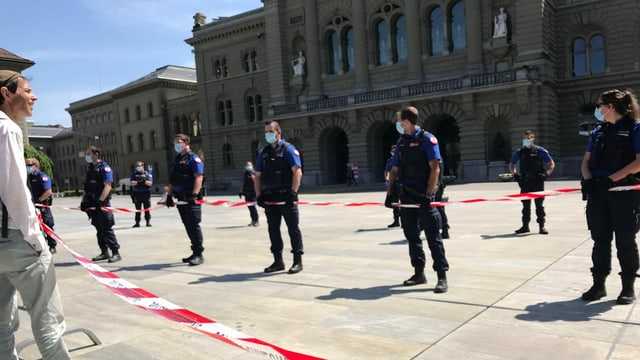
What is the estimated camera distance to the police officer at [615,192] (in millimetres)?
4582

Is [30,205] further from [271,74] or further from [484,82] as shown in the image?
[271,74]

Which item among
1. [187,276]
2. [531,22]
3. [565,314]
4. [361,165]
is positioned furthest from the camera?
[361,165]

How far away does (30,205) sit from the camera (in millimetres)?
2832

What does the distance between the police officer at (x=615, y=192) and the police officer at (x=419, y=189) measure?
4.97ft

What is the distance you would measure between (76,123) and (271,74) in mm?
50706

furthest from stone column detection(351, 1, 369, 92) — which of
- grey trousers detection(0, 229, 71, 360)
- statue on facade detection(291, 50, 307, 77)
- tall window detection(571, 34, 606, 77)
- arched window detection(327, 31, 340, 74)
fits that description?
grey trousers detection(0, 229, 71, 360)

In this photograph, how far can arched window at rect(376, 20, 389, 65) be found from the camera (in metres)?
37.3

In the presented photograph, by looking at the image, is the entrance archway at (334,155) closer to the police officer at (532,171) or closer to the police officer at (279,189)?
the police officer at (532,171)

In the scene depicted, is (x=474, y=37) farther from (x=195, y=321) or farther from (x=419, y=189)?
(x=195, y=321)

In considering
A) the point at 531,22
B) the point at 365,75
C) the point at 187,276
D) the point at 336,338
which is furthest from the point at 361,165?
the point at 336,338

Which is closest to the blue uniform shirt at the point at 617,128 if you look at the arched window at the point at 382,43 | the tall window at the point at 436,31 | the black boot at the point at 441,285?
the black boot at the point at 441,285

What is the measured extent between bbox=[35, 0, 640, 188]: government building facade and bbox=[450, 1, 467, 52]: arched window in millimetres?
84

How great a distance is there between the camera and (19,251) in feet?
9.33

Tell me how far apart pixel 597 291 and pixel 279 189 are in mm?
4133
